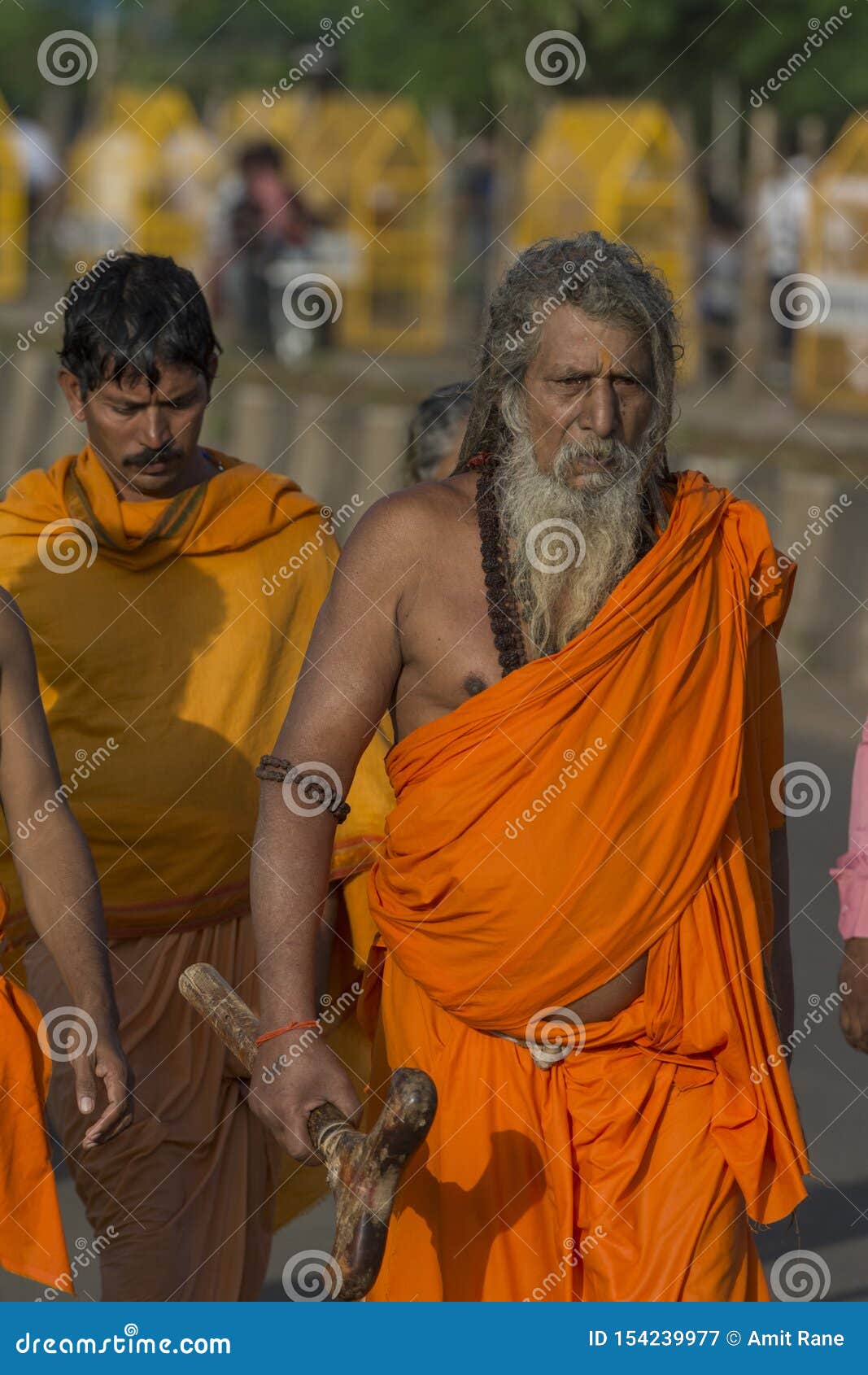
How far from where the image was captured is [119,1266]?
4.49 m

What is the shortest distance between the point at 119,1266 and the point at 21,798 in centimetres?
118

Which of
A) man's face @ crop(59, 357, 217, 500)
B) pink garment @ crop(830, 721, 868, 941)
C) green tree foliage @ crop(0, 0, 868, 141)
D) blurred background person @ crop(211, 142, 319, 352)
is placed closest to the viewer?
pink garment @ crop(830, 721, 868, 941)

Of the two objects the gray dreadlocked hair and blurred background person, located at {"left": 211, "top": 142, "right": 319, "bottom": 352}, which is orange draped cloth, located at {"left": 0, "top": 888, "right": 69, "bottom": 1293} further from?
blurred background person, located at {"left": 211, "top": 142, "right": 319, "bottom": 352}

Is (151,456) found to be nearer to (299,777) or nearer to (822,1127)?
(299,777)

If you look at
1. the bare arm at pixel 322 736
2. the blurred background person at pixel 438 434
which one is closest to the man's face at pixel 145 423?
the blurred background person at pixel 438 434

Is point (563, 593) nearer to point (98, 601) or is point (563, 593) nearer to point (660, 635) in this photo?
point (660, 635)

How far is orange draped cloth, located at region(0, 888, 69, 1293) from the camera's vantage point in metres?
3.64

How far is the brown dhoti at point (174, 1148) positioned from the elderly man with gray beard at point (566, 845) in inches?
35.0

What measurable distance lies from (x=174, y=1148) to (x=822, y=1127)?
97.7 inches

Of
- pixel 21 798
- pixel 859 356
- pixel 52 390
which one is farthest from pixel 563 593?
pixel 52 390

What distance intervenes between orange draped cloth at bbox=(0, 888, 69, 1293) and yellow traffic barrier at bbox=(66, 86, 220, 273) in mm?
24202

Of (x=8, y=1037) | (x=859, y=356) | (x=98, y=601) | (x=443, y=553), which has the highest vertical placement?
(x=859, y=356)

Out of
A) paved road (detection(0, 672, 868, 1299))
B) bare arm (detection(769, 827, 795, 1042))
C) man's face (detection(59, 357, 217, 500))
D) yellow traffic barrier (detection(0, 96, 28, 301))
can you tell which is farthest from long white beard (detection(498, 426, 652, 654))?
yellow traffic barrier (detection(0, 96, 28, 301))

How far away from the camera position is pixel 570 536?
3740mm
